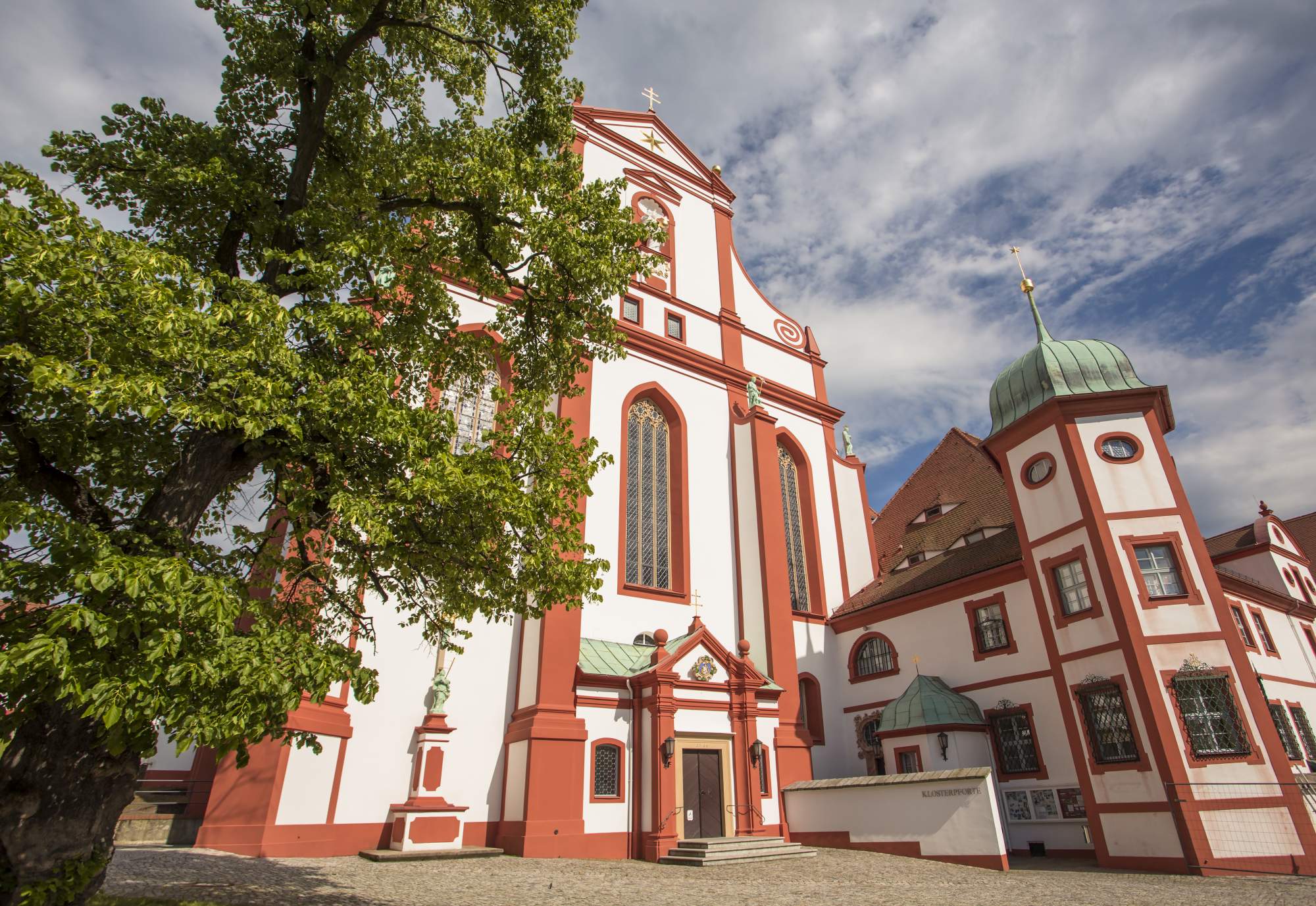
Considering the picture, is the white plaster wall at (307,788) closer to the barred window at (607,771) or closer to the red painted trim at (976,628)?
the barred window at (607,771)

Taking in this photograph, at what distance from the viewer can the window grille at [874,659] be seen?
54.7ft

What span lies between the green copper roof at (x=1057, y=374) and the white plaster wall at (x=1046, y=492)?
0.64 meters

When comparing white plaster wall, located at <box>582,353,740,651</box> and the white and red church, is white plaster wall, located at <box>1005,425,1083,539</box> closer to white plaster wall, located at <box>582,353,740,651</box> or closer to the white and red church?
the white and red church

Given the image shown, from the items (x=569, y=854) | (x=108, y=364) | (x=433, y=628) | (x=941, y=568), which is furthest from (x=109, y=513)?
(x=941, y=568)

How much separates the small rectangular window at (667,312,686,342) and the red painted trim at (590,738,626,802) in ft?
34.4

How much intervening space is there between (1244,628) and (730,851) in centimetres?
1125

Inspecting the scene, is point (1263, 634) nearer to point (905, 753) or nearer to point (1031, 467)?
point (1031, 467)

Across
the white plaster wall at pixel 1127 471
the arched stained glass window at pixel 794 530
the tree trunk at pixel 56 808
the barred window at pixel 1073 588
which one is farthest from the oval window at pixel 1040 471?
the tree trunk at pixel 56 808

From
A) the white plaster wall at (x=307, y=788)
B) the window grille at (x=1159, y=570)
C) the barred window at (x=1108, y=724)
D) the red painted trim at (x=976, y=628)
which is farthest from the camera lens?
the red painted trim at (x=976, y=628)

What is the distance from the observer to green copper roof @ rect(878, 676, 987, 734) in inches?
549

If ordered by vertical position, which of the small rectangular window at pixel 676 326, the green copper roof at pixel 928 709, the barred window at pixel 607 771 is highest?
the small rectangular window at pixel 676 326

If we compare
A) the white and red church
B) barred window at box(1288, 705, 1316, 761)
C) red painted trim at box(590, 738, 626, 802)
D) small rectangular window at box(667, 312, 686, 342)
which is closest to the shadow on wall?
the white and red church

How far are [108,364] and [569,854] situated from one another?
34.1 feet

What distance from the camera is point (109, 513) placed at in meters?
5.24
